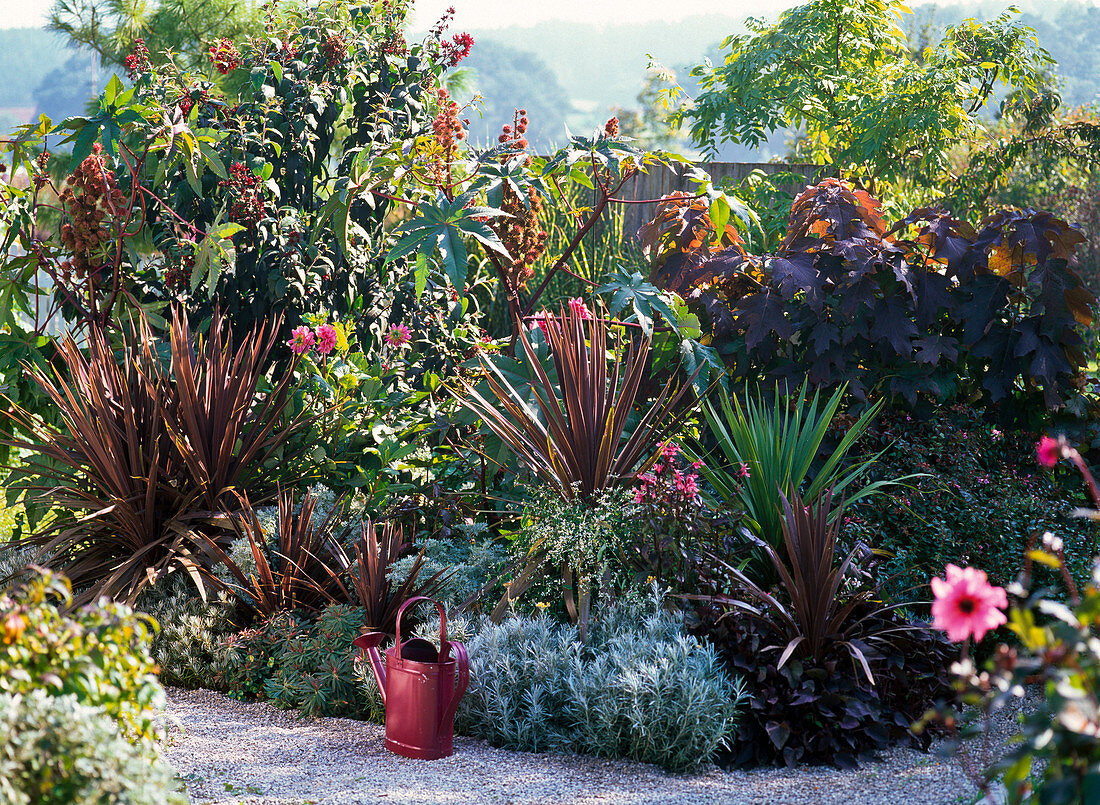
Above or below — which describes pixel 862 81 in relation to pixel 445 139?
above

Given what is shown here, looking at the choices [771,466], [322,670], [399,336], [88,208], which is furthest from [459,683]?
[88,208]

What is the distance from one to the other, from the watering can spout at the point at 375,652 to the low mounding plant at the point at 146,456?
0.83m

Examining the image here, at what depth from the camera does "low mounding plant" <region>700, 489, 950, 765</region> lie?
7.50 feet

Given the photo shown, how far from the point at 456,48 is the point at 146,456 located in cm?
227

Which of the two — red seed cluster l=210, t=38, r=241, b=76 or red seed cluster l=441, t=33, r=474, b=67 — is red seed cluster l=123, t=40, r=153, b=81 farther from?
red seed cluster l=441, t=33, r=474, b=67

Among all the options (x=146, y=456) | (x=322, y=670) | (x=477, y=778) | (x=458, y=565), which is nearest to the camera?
(x=477, y=778)

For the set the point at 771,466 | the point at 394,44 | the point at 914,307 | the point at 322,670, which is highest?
the point at 394,44

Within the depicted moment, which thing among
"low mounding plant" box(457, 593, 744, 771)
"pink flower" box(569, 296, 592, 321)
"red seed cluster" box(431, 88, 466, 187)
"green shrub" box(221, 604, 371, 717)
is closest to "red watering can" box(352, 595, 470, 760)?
"low mounding plant" box(457, 593, 744, 771)

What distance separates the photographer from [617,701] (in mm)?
2244

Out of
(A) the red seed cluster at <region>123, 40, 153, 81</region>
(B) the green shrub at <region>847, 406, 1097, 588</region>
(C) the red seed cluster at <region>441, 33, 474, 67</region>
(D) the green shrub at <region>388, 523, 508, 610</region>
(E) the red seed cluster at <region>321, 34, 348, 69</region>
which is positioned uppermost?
(C) the red seed cluster at <region>441, 33, 474, 67</region>

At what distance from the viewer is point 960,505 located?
307 centimetres

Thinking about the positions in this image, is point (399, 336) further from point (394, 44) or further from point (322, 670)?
point (322, 670)

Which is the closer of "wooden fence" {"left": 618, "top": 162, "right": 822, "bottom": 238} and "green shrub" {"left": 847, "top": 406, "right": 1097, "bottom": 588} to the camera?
"green shrub" {"left": 847, "top": 406, "right": 1097, "bottom": 588}

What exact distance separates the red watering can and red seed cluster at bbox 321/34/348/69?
2.69 metres
